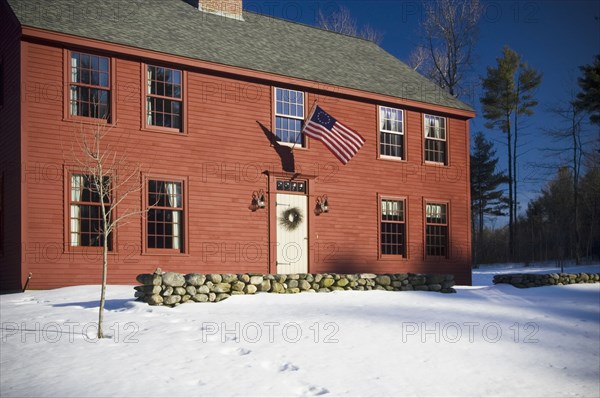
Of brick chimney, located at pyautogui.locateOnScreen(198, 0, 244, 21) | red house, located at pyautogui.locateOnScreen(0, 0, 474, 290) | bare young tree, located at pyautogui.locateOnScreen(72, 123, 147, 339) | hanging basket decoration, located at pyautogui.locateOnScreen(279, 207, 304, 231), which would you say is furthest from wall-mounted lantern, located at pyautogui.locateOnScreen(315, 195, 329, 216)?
brick chimney, located at pyautogui.locateOnScreen(198, 0, 244, 21)

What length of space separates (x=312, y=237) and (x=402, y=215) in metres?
3.51

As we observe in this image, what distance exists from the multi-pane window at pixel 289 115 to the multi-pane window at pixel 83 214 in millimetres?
5097

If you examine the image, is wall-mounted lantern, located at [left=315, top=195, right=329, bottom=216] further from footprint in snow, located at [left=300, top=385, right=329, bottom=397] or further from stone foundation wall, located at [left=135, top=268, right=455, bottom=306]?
footprint in snow, located at [left=300, top=385, right=329, bottom=397]

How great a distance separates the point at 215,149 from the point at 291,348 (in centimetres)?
815

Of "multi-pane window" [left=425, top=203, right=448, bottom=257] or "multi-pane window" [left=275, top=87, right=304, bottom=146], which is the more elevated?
"multi-pane window" [left=275, top=87, right=304, bottom=146]

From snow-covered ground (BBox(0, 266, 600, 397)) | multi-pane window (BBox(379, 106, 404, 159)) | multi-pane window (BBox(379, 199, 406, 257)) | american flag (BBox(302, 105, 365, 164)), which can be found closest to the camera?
snow-covered ground (BBox(0, 266, 600, 397))

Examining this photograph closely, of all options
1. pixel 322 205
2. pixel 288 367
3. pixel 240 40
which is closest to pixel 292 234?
pixel 322 205

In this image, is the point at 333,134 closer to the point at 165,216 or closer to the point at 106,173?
the point at 165,216

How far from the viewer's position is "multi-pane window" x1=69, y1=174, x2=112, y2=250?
1379cm

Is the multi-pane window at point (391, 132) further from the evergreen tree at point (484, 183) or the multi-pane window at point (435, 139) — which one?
the evergreen tree at point (484, 183)

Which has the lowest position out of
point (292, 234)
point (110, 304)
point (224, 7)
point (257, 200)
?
point (110, 304)

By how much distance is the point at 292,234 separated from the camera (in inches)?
669

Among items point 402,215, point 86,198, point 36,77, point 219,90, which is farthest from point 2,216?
point 402,215

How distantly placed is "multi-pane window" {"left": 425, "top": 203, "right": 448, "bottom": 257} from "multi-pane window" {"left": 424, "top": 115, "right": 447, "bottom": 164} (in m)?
1.52
